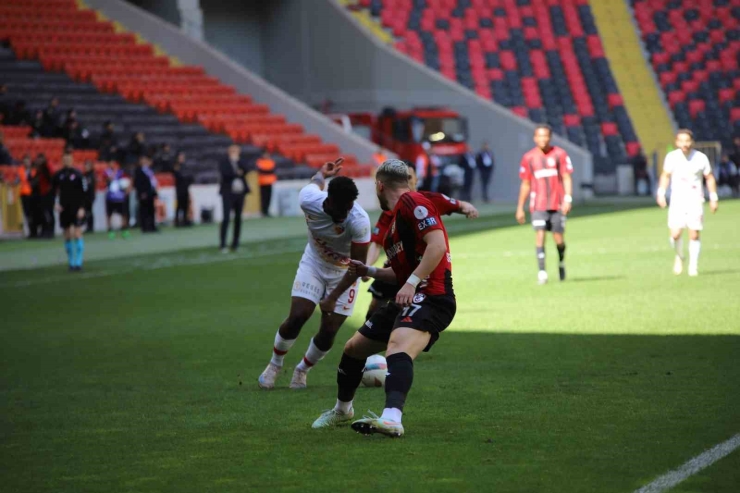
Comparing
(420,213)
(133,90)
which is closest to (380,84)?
(133,90)

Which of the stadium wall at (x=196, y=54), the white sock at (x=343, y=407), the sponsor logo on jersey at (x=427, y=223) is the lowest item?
the white sock at (x=343, y=407)

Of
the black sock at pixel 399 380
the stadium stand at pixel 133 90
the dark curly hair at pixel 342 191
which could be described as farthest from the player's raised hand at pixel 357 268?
the stadium stand at pixel 133 90

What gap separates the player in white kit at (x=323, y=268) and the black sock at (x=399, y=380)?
1293 millimetres

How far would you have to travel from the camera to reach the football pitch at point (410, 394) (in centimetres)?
671

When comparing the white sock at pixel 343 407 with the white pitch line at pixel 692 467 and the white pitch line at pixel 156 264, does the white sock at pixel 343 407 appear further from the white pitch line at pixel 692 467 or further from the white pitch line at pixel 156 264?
the white pitch line at pixel 156 264

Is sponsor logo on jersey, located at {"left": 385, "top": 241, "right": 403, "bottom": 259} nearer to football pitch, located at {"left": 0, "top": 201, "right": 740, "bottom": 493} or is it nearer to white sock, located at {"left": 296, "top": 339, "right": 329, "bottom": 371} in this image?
football pitch, located at {"left": 0, "top": 201, "right": 740, "bottom": 493}

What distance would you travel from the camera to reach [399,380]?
24.1 ft

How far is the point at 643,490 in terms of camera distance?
607 centimetres

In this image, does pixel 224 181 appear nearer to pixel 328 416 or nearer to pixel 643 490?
pixel 328 416

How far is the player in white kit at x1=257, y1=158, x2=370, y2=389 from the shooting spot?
8.79 metres

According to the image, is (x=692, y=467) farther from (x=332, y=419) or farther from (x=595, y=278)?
(x=595, y=278)

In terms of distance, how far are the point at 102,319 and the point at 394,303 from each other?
818cm

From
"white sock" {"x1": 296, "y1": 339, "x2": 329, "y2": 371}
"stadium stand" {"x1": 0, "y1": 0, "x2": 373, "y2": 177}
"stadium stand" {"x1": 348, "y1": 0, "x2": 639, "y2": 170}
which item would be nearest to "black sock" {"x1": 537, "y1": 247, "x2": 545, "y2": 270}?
"white sock" {"x1": 296, "y1": 339, "x2": 329, "y2": 371}

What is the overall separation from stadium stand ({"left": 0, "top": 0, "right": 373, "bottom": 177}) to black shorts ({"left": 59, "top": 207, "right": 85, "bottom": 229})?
14.8 metres
